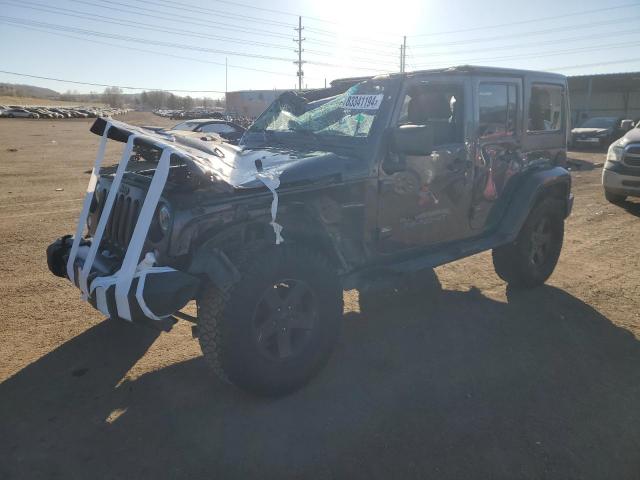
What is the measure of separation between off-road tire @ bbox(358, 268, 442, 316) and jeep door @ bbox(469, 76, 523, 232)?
85 centimetres

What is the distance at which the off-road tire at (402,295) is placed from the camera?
14.9 ft

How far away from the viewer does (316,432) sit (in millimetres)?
2723

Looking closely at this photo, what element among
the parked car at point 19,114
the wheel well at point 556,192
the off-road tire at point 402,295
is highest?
the parked car at point 19,114

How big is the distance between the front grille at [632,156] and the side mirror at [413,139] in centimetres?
683

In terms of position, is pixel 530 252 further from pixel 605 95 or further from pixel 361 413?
pixel 605 95

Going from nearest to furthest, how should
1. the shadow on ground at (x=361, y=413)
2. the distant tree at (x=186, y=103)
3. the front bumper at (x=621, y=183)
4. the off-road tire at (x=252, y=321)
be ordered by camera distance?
the shadow on ground at (x=361, y=413) → the off-road tire at (x=252, y=321) → the front bumper at (x=621, y=183) → the distant tree at (x=186, y=103)

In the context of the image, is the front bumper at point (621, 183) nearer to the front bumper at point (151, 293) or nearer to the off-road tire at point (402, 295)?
the off-road tire at point (402, 295)

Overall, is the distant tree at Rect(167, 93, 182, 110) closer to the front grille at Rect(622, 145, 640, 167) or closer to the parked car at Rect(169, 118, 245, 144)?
the parked car at Rect(169, 118, 245, 144)

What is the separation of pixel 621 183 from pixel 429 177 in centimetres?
638

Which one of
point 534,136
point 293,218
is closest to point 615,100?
point 534,136

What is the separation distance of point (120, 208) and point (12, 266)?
2.83 metres

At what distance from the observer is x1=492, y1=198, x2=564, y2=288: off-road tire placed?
4789mm

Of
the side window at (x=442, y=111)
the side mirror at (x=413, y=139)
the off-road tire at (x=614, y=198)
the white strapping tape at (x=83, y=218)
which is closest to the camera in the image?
the white strapping tape at (x=83, y=218)

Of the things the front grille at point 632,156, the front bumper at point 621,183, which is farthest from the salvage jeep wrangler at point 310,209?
the front grille at point 632,156
